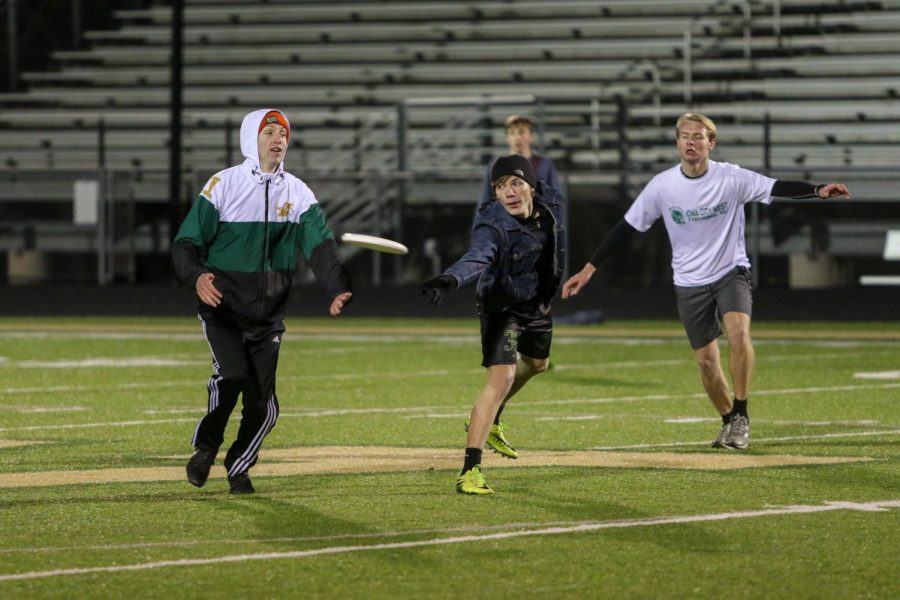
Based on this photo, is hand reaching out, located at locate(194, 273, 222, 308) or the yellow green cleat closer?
hand reaching out, located at locate(194, 273, 222, 308)

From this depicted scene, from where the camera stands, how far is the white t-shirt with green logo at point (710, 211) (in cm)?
1155

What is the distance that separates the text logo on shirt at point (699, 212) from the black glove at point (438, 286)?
3341 millimetres

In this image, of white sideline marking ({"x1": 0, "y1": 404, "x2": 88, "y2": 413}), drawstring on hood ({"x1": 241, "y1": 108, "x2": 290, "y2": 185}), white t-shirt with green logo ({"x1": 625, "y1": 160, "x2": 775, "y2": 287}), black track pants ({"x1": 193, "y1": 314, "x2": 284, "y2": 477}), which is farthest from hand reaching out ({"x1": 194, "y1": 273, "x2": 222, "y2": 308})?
white sideline marking ({"x1": 0, "y1": 404, "x2": 88, "y2": 413})

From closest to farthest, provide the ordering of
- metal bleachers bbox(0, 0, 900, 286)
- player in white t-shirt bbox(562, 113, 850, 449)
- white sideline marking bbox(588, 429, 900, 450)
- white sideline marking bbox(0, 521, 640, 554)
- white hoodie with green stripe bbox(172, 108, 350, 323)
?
white sideline marking bbox(0, 521, 640, 554) → white hoodie with green stripe bbox(172, 108, 350, 323) → white sideline marking bbox(588, 429, 900, 450) → player in white t-shirt bbox(562, 113, 850, 449) → metal bleachers bbox(0, 0, 900, 286)

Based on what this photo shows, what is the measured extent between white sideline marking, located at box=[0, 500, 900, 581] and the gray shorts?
9.59ft

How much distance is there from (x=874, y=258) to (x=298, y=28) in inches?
551

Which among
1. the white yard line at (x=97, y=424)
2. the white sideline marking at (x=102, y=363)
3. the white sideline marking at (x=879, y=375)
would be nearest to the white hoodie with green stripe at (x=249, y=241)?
the white yard line at (x=97, y=424)

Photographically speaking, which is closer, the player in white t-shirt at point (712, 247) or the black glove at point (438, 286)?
the black glove at point (438, 286)

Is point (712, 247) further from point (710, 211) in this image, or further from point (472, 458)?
point (472, 458)

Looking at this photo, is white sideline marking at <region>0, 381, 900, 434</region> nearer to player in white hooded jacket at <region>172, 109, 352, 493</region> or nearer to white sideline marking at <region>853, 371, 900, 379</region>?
white sideline marking at <region>853, 371, 900, 379</region>

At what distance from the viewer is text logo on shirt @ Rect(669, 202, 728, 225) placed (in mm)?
11555

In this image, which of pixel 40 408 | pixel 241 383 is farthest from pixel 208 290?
pixel 40 408

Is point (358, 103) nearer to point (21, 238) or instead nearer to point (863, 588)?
point (21, 238)

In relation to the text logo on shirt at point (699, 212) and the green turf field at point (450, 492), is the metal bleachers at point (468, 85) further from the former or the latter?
the text logo on shirt at point (699, 212)
